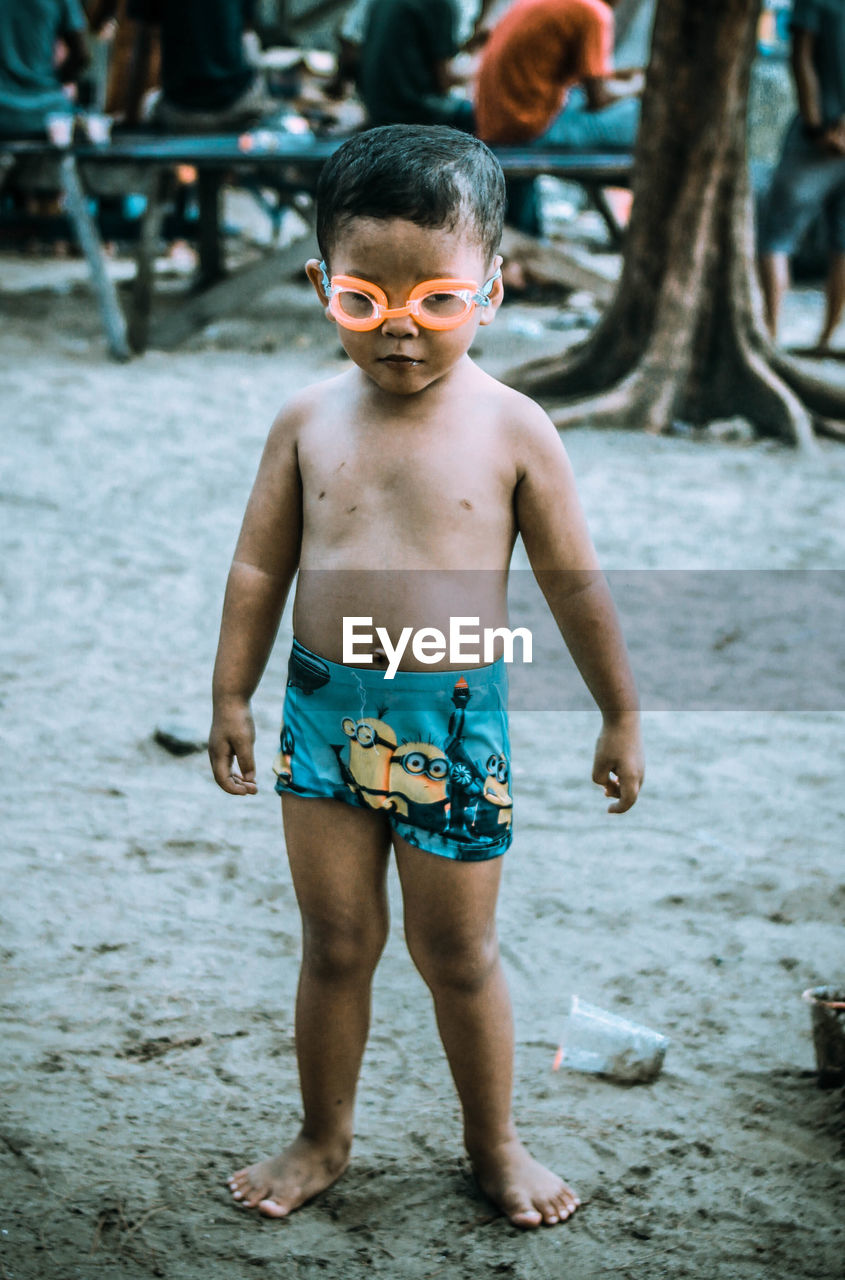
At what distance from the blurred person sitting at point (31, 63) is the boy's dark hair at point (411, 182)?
283 inches

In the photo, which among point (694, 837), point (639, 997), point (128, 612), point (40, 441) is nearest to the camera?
point (639, 997)

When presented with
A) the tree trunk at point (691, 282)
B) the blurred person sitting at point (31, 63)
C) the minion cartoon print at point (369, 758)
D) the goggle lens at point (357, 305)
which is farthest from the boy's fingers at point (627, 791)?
the blurred person sitting at point (31, 63)

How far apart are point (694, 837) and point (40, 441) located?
3769 millimetres

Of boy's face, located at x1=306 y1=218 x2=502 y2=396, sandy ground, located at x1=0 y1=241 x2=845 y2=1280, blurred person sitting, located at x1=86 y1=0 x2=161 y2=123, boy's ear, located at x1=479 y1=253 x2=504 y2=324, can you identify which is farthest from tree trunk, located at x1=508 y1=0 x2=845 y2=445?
blurred person sitting, located at x1=86 y1=0 x2=161 y2=123

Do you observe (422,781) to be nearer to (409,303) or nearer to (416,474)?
(416,474)

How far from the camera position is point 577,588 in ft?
5.38

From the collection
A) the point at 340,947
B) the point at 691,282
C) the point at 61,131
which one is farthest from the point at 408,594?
the point at 61,131

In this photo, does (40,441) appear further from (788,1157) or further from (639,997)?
(788,1157)

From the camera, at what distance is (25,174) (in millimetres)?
7223

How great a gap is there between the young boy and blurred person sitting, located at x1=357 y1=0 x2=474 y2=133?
275 inches

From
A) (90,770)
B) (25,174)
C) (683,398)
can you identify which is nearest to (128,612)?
(90,770)

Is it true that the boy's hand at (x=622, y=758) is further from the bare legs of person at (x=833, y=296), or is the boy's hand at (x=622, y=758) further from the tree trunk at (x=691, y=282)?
the bare legs of person at (x=833, y=296)

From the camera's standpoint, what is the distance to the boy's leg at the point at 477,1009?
162 centimetres

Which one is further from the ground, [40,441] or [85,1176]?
[85,1176]
